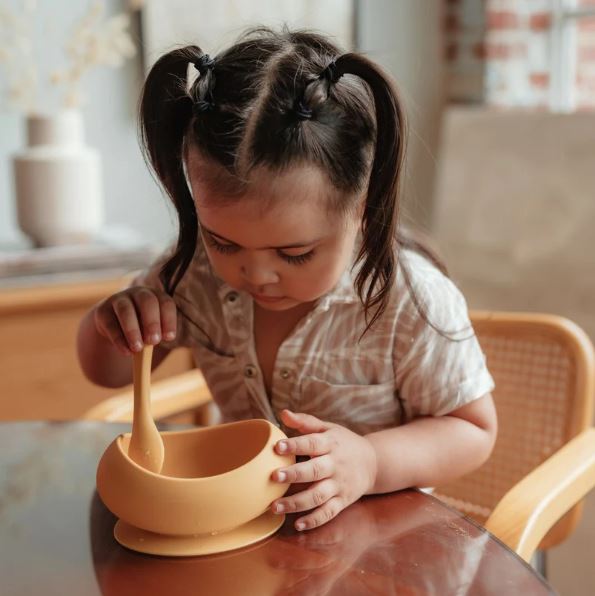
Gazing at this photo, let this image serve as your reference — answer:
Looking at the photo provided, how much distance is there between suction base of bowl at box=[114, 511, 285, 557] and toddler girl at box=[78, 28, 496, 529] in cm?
3

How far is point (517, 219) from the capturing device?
223 centimetres

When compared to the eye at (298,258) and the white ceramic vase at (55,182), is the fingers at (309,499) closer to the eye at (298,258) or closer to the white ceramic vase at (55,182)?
the eye at (298,258)

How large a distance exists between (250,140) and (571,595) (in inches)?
59.2

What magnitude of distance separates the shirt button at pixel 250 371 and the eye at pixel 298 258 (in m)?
0.23

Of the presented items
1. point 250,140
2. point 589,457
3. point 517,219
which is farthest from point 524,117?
point 250,140

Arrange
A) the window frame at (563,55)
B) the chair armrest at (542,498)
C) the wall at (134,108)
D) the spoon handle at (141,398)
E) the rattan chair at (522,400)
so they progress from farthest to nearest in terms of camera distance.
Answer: the window frame at (563,55) < the wall at (134,108) < the rattan chair at (522,400) < the chair armrest at (542,498) < the spoon handle at (141,398)

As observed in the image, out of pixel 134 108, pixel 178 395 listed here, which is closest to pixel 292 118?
pixel 178 395

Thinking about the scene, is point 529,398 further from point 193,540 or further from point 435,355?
point 193,540

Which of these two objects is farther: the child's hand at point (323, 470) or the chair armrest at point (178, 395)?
the chair armrest at point (178, 395)

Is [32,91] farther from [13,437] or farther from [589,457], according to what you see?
[589,457]

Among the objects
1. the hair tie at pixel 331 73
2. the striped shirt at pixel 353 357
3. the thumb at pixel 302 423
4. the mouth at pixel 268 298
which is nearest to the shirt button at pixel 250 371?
the striped shirt at pixel 353 357

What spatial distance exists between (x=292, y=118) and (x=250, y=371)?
1.12ft

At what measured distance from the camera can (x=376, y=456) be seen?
33.2 inches

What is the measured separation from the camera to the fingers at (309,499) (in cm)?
74
